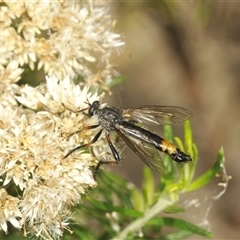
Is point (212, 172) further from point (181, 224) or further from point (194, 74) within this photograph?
point (194, 74)

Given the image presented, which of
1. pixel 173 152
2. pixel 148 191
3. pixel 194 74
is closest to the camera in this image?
pixel 173 152

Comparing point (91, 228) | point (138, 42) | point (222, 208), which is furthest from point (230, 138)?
point (91, 228)

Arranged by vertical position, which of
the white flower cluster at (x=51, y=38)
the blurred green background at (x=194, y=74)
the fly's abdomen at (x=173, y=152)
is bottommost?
the blurred green background at (x=194, y=74)

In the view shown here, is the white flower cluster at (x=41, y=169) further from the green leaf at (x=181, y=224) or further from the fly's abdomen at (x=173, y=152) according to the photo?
the green leaf at (x=181, y=224)

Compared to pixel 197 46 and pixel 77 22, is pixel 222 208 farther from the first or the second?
pixel 77 22

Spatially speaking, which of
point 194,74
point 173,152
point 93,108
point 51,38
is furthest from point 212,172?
point 194,74

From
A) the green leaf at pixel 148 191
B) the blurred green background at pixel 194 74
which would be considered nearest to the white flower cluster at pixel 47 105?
the green leaf at pixel 148 191
